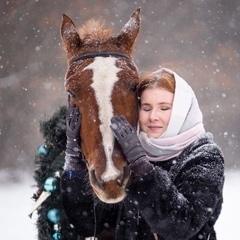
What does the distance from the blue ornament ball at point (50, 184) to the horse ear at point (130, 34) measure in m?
0.88

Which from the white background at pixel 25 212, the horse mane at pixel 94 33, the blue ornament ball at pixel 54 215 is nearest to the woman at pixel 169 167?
the horse mane at pixel 94 33

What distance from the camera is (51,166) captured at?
2455 mm

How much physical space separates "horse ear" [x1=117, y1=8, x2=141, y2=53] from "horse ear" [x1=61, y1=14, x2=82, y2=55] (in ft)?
0.74

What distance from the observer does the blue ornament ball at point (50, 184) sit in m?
2.36

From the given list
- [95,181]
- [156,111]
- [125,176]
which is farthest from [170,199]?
[156,111]

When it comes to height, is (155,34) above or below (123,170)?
above

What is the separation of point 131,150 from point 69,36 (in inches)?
33.8

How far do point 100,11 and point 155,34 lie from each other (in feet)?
5.73

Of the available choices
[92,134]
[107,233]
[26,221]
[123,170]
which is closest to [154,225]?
[123,170]

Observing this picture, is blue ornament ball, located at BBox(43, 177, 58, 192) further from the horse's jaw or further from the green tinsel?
the horse's jaw

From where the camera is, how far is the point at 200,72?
11.5 metres

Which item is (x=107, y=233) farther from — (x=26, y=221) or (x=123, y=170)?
(x=26, y=221)

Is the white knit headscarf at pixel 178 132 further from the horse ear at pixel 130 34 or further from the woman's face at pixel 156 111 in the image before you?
the horse ear at pixel 130 34

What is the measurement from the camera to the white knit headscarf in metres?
1.85
